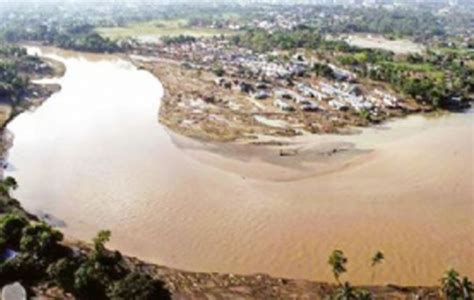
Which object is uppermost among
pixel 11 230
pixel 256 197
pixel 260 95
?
pixel 260 95

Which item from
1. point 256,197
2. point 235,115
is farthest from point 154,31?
point 256,197

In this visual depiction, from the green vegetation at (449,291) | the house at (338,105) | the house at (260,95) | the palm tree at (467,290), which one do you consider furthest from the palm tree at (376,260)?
the house at (260,95)

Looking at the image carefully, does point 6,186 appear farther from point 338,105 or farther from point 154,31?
point 154,31

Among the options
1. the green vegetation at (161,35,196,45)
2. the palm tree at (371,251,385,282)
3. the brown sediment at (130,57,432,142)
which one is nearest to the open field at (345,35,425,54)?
the green vegetation at (161,35,196,45)

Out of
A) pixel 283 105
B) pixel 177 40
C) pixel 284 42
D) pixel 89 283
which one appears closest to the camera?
pixel 89 283

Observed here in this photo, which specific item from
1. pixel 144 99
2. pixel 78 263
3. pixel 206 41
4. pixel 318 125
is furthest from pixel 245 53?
pixel 78 263

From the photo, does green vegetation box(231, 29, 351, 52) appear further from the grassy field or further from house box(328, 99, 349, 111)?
house box(328, 99, 349, 111)

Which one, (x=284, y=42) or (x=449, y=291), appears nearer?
(x=449, y=291)

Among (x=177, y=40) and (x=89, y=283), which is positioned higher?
(x=177, y=40)
